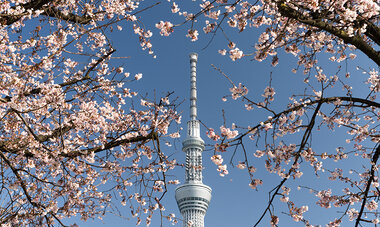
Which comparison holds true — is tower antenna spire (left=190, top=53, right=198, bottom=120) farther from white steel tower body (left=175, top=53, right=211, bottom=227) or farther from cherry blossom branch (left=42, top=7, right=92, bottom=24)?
cherry blossom branch (left=42, top=7, right=92, bottom=24)

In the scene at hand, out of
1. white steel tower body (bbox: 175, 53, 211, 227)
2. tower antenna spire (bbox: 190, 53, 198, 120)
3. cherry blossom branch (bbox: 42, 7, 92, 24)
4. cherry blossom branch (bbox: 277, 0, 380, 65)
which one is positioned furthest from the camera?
tower antenna spire (bbox: 190, 53, 198, 120)

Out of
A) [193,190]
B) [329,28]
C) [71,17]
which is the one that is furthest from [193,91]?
[329,28]

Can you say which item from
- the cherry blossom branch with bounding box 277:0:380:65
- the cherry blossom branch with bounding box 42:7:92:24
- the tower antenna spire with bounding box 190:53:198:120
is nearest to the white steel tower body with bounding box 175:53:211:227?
the tower antenna spire with bounding box 190:53:198:120

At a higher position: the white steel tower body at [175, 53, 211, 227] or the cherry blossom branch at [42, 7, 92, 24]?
the white steel tower body at [175, 53, 211, 227]

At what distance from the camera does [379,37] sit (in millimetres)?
5164

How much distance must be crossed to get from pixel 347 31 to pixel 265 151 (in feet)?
6.66

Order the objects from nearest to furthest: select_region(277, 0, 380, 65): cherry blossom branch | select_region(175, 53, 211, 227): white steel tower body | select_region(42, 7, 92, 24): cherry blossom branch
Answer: select_region(277, 0, 380, 65): cherry blossom branch → select_region(42, 7, 92, 24): cherry blossom branch → select_region(175, 53, 211, 227): white steel tower body

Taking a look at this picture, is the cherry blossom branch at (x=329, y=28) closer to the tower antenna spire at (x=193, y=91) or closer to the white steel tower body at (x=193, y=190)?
the white steel tower body at (x=193, y=190)

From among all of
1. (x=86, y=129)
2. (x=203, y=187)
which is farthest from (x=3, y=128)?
(x=203, y=187)

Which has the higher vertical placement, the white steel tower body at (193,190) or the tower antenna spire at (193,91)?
the tower antenna spire at (193,91)

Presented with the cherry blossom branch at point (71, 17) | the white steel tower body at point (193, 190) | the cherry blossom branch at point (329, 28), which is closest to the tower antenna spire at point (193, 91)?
the white steel tower body at point (193, 190)

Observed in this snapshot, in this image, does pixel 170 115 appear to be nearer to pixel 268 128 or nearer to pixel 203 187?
pixel 268 128

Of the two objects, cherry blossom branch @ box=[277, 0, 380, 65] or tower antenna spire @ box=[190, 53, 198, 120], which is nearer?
cherry blossom branch @ box=[277, 0, 380, 65]

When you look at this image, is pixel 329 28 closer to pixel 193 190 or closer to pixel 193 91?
pixel 193 190
